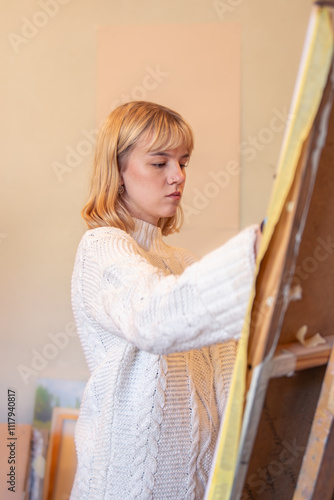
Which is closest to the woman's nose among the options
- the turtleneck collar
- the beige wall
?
the turtleneck collar

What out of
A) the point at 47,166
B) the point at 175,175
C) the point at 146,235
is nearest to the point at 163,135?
the point at 175,175

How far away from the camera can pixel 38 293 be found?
2.48 metres

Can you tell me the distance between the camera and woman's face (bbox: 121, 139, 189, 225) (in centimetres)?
134

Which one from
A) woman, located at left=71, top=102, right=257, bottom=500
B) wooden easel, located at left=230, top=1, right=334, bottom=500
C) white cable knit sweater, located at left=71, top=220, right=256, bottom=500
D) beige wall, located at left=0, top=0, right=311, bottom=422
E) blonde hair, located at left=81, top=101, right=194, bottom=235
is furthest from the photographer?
beige wall, located at left=0, top=0, right=311, bottom=422

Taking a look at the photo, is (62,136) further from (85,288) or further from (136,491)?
(136,491)

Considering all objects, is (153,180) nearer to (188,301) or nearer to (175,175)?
(175,175)

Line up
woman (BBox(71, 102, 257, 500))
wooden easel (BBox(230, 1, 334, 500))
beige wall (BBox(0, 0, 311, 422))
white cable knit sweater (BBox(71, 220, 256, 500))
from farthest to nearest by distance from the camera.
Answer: beige wall (BBox(0, 0, 311, 422)) → white cable knit sweater (BBox(71, 220, 256, 500)) → woman (BBox(71, 102, 257, 500)) → wooden easel (BBox(230, 1, 334, 500))

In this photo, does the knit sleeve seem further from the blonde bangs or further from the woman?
the blonde bangs

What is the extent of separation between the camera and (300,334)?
2.31ft

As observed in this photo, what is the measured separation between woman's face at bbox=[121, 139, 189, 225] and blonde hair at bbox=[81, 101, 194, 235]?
0.02 meters

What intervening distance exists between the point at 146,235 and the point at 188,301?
0.65m

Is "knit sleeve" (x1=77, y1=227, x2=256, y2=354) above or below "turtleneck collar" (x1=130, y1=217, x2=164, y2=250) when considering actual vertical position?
below

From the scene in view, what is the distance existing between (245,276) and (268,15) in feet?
6.52

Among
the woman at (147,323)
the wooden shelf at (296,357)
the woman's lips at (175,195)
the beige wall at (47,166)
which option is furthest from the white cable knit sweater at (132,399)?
the beige wall at (47,166)
